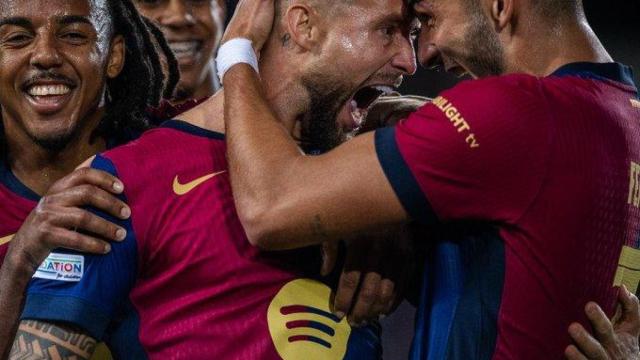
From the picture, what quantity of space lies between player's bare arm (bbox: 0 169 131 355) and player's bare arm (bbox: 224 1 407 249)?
269mm

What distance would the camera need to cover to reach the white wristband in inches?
79.3

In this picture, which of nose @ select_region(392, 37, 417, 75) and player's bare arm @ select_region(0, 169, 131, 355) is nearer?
player's bare arm @ select_region(0, 169, 131, 355)

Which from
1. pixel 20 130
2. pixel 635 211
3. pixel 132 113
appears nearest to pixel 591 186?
pixel 635 211

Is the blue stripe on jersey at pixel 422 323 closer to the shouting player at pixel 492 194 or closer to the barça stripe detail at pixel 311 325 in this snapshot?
the shouting player at pixel 492 194

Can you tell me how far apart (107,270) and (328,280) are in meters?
0.48

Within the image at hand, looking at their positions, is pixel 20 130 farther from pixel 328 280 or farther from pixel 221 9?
pixel 221 9

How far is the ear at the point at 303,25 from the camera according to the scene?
7.25ft

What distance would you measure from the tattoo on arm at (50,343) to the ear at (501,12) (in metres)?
1.06

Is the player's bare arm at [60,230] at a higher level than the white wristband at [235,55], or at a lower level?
lower

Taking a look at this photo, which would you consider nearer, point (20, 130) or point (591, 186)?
point (591, 186)

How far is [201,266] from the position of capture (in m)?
1.93

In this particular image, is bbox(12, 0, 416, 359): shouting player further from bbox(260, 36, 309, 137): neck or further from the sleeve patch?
bbox(260, 36, 309, 137): neck

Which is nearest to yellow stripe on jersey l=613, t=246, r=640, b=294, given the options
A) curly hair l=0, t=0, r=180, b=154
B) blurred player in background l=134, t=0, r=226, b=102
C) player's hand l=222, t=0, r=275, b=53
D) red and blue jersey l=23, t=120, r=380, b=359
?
red and blue jersey l=23, t=120, r=380, b=359

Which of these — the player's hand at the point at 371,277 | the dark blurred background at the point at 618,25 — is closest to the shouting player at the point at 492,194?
the player's hand at the point at 371,277
